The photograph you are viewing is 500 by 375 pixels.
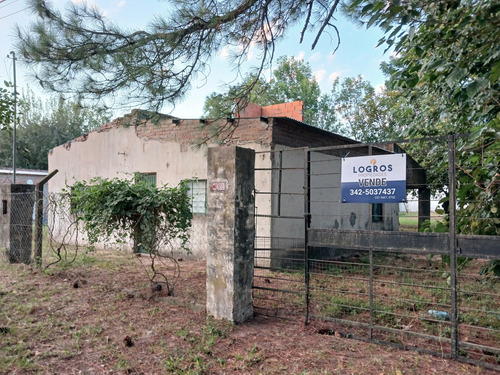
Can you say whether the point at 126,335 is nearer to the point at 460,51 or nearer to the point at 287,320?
the point at 287,320

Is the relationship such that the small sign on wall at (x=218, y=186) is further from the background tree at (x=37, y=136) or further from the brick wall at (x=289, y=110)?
the background tree at (x=37, y=136)

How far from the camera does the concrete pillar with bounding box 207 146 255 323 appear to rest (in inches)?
191

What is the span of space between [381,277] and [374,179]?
15.5ft

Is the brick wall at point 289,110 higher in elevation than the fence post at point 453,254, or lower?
higher

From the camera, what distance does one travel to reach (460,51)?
398cm

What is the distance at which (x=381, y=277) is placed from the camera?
27.5ft

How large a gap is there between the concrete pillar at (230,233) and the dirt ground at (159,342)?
0.84 ft

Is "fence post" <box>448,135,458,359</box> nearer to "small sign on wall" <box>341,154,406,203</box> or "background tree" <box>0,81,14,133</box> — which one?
"small sign on wall" <box>341,154,406,203</box>

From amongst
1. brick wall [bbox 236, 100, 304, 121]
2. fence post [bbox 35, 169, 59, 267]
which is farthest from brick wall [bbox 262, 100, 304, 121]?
fence post [bbox 35, 169, 59, 267]

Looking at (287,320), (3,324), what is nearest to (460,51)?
(287,320)

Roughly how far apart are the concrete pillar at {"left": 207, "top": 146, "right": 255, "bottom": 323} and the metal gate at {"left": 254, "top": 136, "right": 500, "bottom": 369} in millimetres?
287

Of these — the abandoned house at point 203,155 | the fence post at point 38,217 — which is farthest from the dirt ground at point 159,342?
the abandoned house at point 203,155

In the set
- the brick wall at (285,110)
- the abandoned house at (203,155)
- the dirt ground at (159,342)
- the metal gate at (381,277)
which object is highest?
the brick wall at (285,110)

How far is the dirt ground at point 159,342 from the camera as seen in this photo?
377 centimetres
